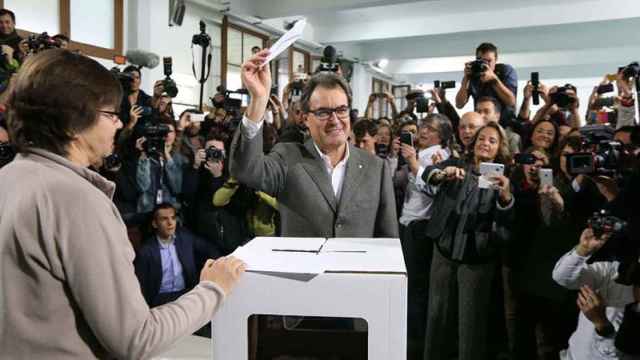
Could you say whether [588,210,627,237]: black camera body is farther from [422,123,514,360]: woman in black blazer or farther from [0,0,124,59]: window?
[0,0,124,59]: window

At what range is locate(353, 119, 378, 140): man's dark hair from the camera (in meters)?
3.01

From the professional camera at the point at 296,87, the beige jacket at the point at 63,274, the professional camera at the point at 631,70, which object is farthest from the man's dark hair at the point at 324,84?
the professional camera at the point at 296,87

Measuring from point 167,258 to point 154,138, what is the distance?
2.03 ft

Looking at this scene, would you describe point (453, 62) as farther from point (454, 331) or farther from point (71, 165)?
point (71, 165)

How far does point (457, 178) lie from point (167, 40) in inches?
156

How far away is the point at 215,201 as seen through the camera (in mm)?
2758

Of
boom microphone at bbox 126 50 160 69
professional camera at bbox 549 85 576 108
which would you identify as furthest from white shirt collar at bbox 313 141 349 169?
boom microphone at bbox 126 50 160 69

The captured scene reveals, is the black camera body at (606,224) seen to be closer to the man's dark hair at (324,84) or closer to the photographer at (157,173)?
the man's dark hair at (324,84)

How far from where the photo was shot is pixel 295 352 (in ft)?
3.43

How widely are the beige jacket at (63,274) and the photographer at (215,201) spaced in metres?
2.00

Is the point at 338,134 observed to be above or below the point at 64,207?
above

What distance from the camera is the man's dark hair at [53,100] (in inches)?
28.2

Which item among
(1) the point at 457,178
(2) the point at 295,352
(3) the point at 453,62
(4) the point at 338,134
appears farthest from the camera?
(3) the point at 453,62

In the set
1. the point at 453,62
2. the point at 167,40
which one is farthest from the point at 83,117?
the point at 453,62
